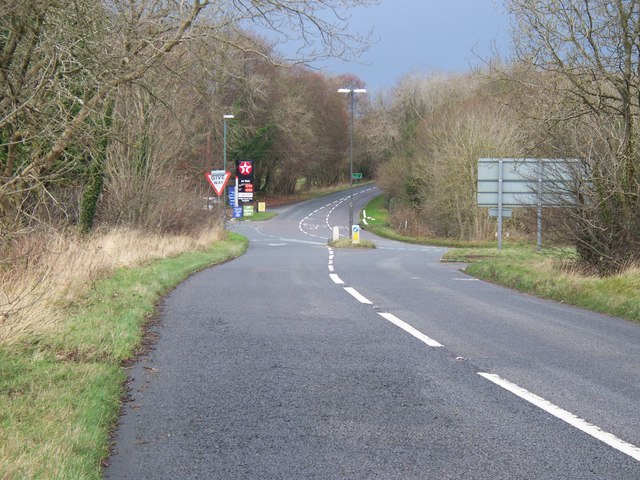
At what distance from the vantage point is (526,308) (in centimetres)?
1209

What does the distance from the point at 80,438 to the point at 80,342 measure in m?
3.21

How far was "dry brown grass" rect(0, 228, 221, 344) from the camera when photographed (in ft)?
24.7

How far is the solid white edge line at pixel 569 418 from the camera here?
4.77 m

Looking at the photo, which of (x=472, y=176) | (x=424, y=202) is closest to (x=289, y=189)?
(x=424, y=202)

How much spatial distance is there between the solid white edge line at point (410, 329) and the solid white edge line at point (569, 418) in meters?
1.63

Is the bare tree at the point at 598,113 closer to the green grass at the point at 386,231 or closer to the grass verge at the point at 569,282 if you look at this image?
the grass verge at the point at 569,282

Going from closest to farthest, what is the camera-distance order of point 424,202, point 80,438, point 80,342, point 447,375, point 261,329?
point 80,438, point 447,375, point 80,342, point 261,329, point 424,202

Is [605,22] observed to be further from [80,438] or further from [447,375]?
[80,438]

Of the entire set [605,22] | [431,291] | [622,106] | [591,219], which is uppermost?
[605,22]

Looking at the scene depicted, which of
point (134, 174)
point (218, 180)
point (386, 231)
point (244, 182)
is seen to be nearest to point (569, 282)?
point (134, 174)

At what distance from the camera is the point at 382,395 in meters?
6.11

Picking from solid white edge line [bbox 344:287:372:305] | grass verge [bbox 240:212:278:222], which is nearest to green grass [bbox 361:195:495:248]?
grass verge [bbox 240:212:278:222]

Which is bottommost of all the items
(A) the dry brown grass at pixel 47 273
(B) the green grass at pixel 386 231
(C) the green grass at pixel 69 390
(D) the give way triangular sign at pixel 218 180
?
(B) the green grass at pixel 386 231

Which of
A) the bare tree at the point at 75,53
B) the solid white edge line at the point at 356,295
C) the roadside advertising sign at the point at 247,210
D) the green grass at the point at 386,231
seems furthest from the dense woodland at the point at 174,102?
the roadside advertising sign at the point at 247,210
